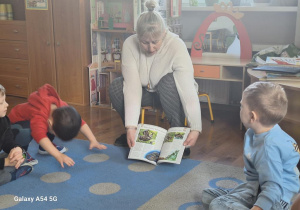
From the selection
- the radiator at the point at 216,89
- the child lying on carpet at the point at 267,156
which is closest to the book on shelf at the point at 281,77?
the child lying on carpet at the point at 267,156

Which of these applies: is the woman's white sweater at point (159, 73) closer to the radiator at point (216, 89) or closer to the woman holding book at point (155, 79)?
the woman holding book at point (155, 79)

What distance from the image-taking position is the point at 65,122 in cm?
197

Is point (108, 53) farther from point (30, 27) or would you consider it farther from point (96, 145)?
point (96, 145)

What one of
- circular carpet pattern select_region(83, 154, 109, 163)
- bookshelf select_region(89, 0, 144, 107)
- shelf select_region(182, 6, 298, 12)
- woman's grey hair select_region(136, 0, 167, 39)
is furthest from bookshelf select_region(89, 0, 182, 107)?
circular carpet pattern select_region(83, 154, 109, 163)

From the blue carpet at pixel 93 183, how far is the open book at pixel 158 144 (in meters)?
0.05

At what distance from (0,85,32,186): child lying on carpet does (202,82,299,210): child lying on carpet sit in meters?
0.90

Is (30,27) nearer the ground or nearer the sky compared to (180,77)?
nearer the sky

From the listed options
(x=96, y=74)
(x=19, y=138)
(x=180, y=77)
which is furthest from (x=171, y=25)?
(x=19, y=138)

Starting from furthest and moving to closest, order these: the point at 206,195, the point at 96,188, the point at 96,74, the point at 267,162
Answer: the point at 96,74 < the point at 96,188 < the point at 206,195 < the point at 267,162

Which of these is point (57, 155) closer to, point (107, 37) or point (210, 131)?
point (210, 131)

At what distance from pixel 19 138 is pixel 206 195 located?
1012 mm

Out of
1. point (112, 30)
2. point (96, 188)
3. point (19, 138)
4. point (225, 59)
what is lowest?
point (96, 188)

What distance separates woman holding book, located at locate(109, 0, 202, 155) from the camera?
7.20 ft

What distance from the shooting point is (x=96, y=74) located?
3568 millimetres
